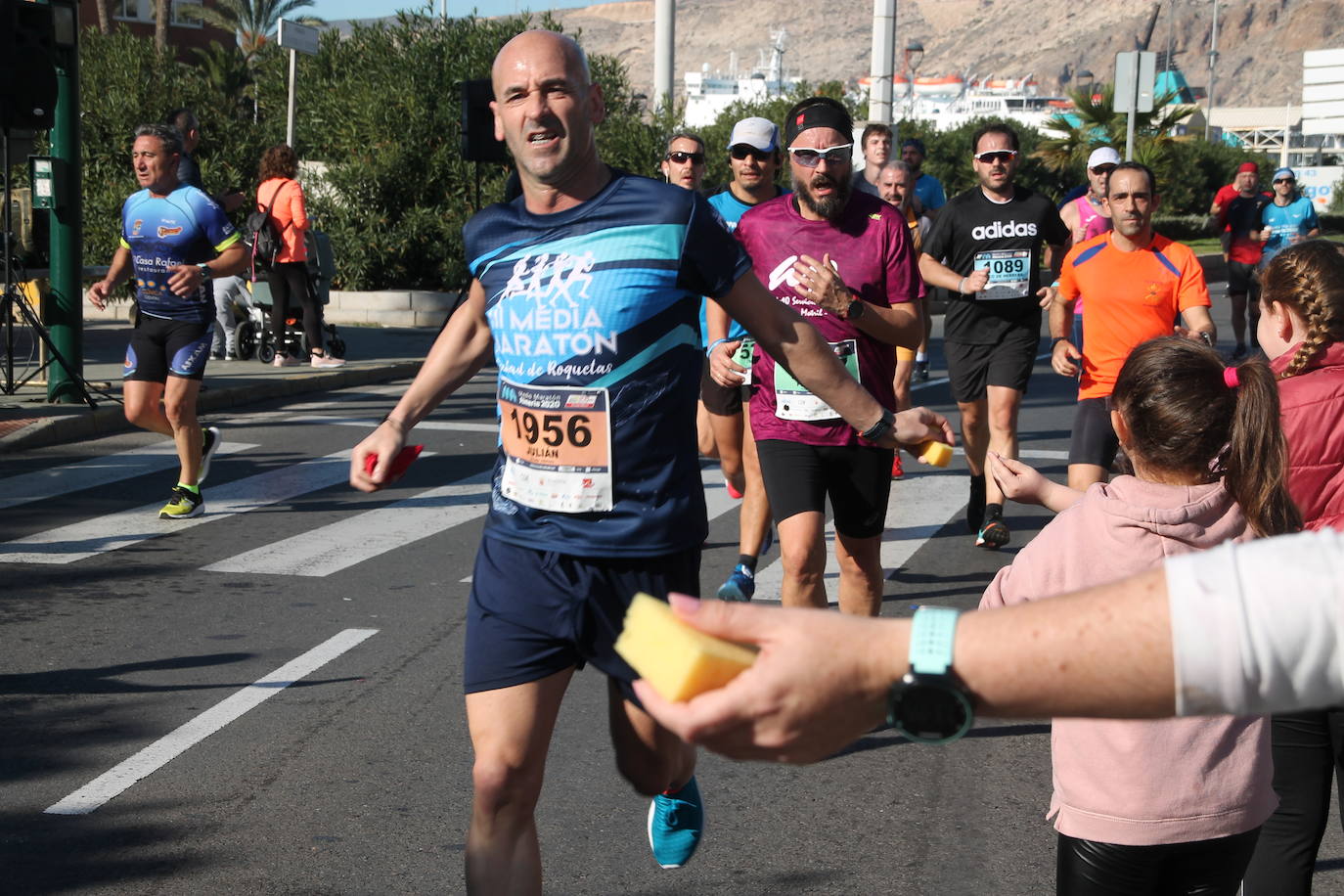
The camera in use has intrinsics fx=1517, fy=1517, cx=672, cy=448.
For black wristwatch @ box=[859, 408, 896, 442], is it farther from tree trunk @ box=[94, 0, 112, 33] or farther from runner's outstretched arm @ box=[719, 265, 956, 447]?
tree trunk @ box=[94, 0, 112, 33]

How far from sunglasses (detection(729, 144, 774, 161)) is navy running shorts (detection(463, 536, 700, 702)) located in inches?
173

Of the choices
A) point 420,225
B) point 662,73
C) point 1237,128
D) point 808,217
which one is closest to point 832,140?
point 808,217

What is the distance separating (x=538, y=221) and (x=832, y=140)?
2.21 metres

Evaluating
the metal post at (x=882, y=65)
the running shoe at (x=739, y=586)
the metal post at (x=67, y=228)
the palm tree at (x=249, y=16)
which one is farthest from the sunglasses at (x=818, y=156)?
the palm tree at (x=249, y=16)

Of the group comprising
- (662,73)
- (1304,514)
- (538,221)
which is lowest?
(1304,514)

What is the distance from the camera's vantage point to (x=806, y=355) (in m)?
3.56

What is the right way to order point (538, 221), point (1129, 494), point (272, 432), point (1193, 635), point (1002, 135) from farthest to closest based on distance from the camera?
point (272, 432) → point (1002, 135) → point (538, 221) → point (1129, 494) → point (1193, 635)

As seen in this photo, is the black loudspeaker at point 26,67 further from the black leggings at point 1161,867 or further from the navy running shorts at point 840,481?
the black leggings at point 1161,867

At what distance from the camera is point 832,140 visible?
5473mm

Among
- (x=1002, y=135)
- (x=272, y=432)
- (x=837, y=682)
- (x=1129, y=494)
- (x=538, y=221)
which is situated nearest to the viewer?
(x=837, y=682)

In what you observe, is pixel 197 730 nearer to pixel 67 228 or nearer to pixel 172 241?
pixel 172 241

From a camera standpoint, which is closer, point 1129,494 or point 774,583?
point 1129,494

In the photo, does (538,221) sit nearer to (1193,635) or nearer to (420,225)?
(1193,635)

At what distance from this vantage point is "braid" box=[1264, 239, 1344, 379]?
360 cm
